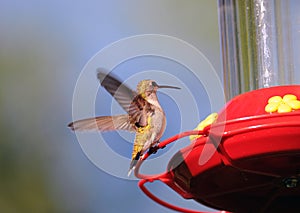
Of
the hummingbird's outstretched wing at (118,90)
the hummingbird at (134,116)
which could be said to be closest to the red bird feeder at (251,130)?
the hummingbird at (134,116)

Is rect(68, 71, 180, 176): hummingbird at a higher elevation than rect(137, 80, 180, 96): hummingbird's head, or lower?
lower

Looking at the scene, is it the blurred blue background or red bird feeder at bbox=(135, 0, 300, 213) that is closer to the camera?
red bird feeder at bbox=(135, 0, 300, 213)

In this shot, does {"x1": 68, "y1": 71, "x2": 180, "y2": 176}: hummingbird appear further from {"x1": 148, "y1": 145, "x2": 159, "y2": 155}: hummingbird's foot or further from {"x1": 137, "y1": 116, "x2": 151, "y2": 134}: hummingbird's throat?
{"x1": 148, "y1": 145, "x2": 159, "y2": 155}: hummingbird's foot

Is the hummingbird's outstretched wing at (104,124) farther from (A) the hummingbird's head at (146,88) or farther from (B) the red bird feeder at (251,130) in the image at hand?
(B) the red bird feeder at (251,130)

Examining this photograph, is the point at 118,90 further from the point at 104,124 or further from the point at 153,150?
the point at 153,150

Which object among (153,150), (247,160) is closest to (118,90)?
(153,150)

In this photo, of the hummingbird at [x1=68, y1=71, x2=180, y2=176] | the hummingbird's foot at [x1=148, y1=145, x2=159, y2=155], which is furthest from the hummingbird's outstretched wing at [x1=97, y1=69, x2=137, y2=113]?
the hummingbird's foot at [x1=148, y1=145, x2=159, y2=155]

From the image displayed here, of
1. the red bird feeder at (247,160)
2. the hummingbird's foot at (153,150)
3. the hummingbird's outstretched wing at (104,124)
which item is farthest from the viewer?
the hummingbird's outstretched wing at (104,124)

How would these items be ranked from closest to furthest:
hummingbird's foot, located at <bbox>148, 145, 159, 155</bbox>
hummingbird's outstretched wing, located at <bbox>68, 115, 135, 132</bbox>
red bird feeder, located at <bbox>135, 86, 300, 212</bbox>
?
red bird feeder, located at <bbox>135, 86, 300, 212</bbox>
hummingbird's foot, located at <bbox>148, 145, 159, 155</bbox>
hummingbird's outstretched wing, located at <bbox>68, 115, 135, 132</bbox>
